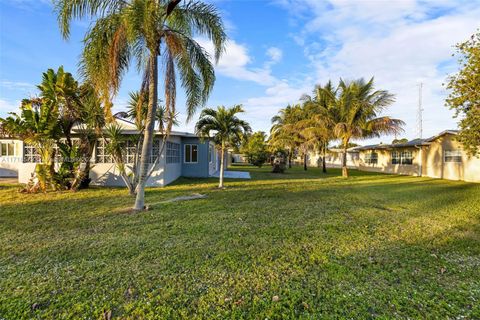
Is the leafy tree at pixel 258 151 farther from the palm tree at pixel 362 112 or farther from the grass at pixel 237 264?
the grass at pixel 237 264

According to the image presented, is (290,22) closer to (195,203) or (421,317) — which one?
(195,203)

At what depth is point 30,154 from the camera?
40.8 ft

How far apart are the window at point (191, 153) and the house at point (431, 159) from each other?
15.1m

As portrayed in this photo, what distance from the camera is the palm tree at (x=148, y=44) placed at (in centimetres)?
632

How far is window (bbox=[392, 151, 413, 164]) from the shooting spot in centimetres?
2223

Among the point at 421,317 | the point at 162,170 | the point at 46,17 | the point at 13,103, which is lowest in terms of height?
the point at 421,317

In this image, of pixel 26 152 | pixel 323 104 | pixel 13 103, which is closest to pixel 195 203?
pixel 26 152

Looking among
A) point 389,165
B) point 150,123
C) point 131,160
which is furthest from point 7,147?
point 389,165

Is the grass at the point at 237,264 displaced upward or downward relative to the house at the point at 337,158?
downward

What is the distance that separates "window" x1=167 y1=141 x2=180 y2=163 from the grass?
7.05m

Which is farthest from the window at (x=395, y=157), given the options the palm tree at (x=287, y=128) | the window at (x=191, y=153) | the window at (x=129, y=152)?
the window at (x=129, y=152)

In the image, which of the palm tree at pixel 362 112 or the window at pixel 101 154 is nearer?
the window at pixel 101 154

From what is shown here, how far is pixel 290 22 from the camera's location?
1101 cm

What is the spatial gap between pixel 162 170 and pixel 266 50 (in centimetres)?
844
